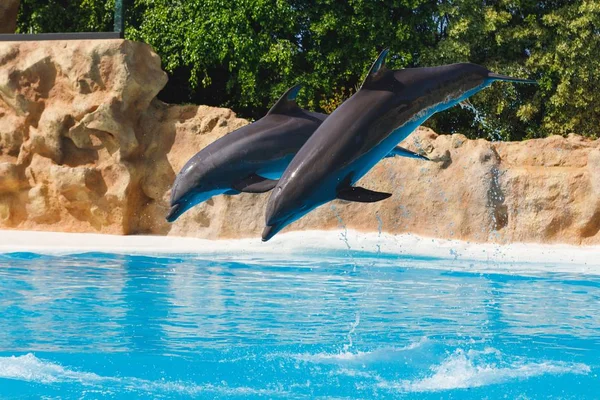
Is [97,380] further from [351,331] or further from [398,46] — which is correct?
[398,46]

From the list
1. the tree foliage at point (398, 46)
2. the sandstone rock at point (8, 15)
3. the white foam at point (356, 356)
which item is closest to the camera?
the white foam at point (356, 356)

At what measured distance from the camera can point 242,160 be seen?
4.67 meters

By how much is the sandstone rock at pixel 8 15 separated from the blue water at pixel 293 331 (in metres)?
8.00

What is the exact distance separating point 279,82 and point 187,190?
41.9 feet

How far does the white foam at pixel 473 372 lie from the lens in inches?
241

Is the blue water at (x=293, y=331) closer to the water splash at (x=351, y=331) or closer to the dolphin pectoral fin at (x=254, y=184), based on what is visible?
the water splash at (x=351, y=331)

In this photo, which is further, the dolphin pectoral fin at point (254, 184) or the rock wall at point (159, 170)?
the rock wall at point (159, 170)

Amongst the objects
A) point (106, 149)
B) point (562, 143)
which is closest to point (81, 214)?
point (106, 149)

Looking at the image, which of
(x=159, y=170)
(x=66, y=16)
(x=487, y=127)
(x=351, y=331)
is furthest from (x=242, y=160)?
(x=66, y=16)

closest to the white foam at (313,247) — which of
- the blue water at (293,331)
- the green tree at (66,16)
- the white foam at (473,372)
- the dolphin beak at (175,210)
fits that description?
the blue water at (293,331)

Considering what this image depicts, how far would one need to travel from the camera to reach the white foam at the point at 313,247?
12.2 metres

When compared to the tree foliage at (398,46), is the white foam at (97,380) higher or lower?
lower

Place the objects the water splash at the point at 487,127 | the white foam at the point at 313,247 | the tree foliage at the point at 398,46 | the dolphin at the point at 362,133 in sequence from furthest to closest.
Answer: the water splash at the point at 487,127 → the tree foliage at the point at 398,46 → the white foam at the point at 313,247 → the dolphin at the point at 362,133

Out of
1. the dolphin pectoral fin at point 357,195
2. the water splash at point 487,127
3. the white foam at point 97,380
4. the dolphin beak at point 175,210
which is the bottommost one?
the white foam at point 97,380
